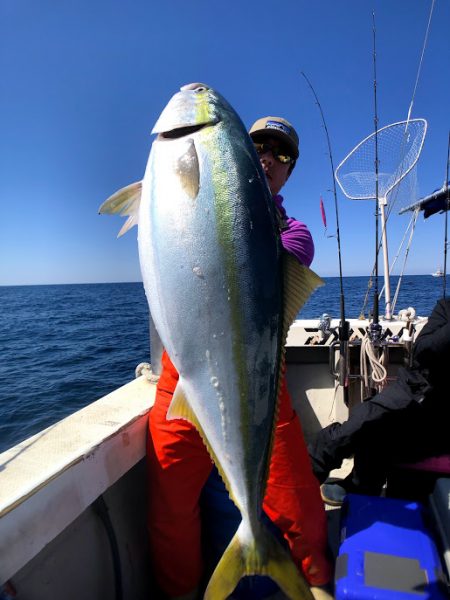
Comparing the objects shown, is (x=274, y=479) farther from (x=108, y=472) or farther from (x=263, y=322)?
(x=263, y=322)

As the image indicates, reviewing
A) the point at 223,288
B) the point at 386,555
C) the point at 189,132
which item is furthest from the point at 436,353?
the point at 189,132

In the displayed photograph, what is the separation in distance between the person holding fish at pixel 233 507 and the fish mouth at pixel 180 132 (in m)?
0.66

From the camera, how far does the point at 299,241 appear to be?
2.04 meters

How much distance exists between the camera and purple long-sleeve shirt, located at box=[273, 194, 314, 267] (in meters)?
2.01

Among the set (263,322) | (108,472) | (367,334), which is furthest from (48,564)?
(367,334)

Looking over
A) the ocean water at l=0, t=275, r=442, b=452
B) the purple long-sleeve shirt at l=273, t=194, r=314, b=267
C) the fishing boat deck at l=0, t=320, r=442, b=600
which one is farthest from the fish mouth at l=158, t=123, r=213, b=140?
the ocean water at l=0, t=275, r=442, b=452

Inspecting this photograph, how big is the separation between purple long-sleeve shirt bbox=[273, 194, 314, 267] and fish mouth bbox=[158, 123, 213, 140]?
28.9 inches

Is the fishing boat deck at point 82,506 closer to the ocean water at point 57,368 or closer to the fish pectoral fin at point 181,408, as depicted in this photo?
the fish pectoral fin at point 181,408

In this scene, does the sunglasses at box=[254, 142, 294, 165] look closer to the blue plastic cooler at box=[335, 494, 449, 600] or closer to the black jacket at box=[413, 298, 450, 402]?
the black jacket at box=[413, 298, 450, 402]

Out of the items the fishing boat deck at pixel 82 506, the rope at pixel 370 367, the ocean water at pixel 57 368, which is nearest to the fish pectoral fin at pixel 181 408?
the fishing boat deck at pixel 82 506

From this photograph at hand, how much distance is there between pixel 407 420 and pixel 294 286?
1979mm

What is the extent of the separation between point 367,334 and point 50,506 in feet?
11.0

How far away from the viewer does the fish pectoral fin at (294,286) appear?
1.46m

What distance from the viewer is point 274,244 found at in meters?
1.40
